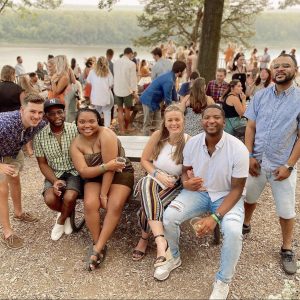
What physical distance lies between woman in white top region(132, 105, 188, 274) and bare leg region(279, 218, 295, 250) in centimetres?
100

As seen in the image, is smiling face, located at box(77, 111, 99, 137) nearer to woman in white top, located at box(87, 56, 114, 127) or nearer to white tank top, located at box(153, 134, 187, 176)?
white tank top, located at box(153, 134, 187, 176)

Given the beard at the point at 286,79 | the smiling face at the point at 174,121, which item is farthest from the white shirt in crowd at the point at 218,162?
the beard at the point at 286,79

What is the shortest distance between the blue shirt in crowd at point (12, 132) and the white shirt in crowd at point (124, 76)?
11.4 feet

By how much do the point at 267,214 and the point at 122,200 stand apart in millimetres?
1836

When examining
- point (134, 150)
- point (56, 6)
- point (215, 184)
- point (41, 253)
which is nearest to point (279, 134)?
point (215, 184)

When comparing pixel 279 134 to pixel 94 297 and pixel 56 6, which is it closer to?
pixel 94 297

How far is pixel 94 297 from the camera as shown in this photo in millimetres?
2852

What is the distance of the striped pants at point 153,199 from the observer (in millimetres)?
3113

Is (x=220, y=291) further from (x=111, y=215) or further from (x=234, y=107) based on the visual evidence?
(x=234, y=107)

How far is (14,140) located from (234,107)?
2.83 m

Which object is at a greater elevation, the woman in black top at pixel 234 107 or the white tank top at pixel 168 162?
the woman in black top at pixel 234 107

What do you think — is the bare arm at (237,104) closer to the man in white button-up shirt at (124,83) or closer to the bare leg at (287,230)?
the bare leg at (287,230)

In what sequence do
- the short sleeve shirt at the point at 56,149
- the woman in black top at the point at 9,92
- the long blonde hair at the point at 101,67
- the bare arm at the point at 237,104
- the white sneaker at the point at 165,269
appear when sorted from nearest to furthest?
the white sneaker at the point at 165,269 → the short sleeve shirt at the point at 56,149 → the bare arm at the point at 237,104 → the woman in black top at the point at 9,92 → the long blonde hair at the point at 101,67

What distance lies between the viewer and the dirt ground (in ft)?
9.56
